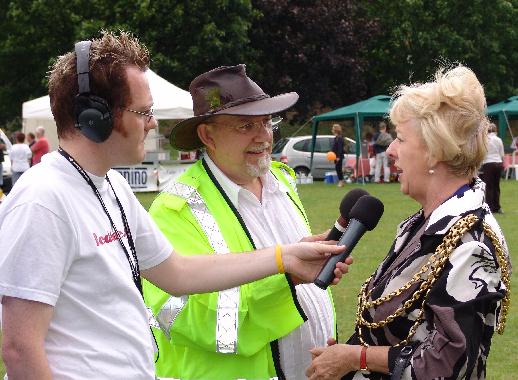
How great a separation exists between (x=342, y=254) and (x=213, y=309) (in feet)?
2.16

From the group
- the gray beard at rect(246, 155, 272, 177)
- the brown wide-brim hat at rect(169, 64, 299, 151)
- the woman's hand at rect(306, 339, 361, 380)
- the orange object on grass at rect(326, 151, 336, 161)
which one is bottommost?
the orange object on grass at rect(326, 151, 336, 161)

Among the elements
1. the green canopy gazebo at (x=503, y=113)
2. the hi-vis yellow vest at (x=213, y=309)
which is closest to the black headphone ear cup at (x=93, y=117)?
the hi-vis yellow vest at (x=213, y=309)

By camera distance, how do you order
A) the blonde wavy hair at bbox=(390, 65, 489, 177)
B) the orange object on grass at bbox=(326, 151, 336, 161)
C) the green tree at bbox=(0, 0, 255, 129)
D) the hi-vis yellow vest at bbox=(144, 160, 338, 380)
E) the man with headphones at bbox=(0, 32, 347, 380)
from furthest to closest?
the green tree at bbox=(0, 0, 255, 129) < the orange object on grass at bbox=(326, 151, 336, 161) < the hi-vis yellow vest at bbox=(144, 160, 338, 380) < the blonde wavy hair at bbox=(390, 65, 489, 177) < the man with headphones at bbox=(0, 32, 347, 380)

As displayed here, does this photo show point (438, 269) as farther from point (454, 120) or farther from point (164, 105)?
point (164, 105)

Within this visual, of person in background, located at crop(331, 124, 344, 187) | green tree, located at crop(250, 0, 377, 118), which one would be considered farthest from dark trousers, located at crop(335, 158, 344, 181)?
green tree, located at crop(250, 0, 377, 118)

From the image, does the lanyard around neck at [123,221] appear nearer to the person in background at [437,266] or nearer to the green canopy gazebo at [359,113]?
the person in background at [437,266]

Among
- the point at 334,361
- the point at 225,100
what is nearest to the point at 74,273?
the point at 334,361

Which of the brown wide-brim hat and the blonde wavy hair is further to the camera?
the brown wide-brim hat

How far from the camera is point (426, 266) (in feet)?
11.0

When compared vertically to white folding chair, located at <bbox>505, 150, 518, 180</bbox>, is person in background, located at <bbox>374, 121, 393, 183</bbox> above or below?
above

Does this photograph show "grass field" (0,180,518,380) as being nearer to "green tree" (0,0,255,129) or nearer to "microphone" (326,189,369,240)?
"microphone" (326,189,369,240)

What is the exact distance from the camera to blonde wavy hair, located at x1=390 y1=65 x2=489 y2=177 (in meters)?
3.43

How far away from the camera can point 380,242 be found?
14.5m

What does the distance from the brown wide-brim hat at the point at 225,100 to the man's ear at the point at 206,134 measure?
0.09ft
